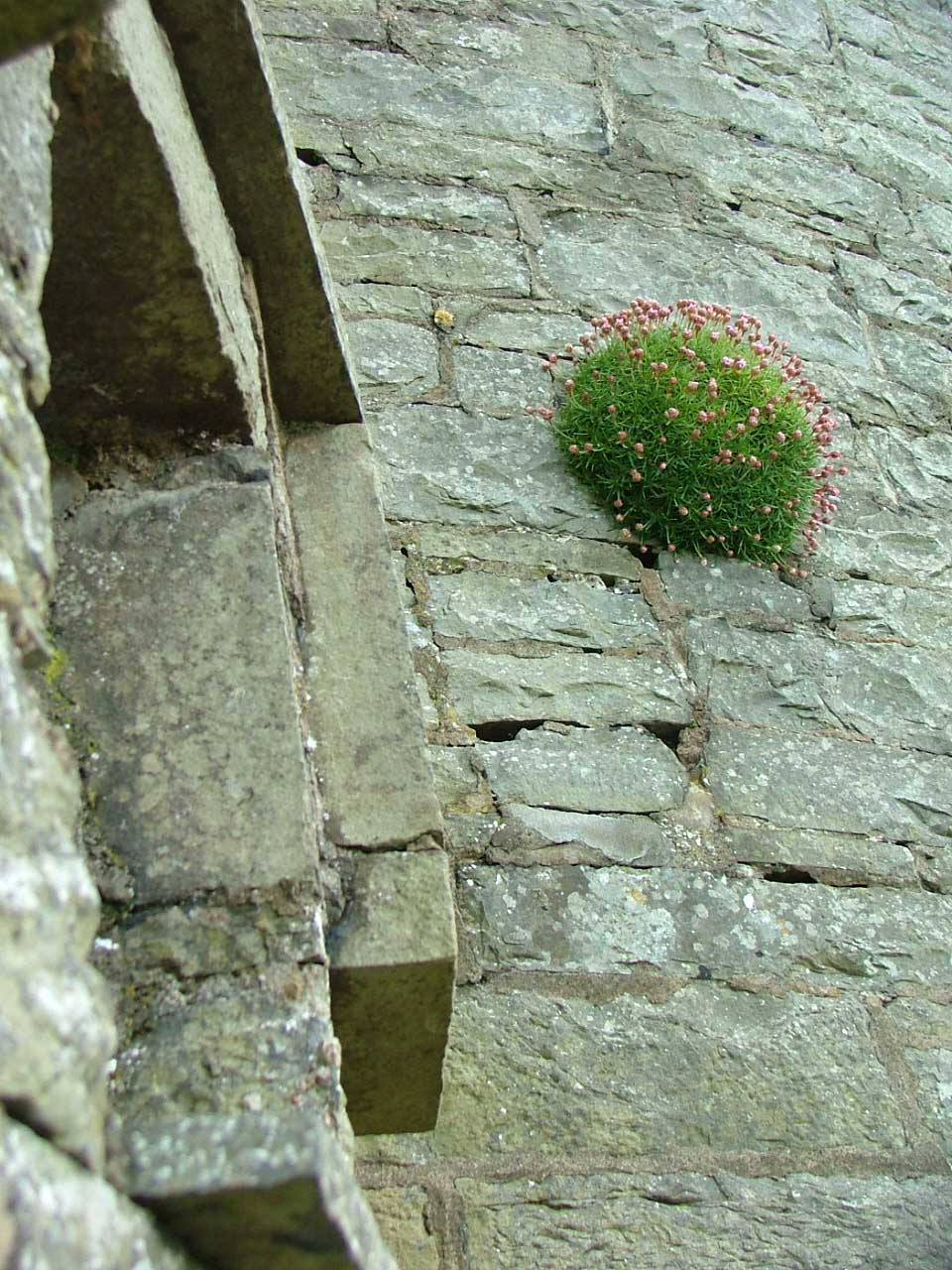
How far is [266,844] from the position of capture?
1.24 metres

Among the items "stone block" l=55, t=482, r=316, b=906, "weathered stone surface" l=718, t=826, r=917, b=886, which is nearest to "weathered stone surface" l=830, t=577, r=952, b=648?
"weathered stone surface" l=718, t=826, r=917, b=886

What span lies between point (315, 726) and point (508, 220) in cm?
273

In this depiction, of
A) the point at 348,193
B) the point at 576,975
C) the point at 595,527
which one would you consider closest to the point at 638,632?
the point at 595,527

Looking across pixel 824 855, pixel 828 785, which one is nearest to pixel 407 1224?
pixel 824 855

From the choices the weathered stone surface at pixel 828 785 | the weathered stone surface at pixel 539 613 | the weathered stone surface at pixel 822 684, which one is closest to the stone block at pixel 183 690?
the weathered stone surface at pixel 539 613

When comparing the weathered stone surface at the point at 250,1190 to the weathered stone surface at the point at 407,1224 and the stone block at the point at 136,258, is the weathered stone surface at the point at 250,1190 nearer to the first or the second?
the stone block at the point at 136,258

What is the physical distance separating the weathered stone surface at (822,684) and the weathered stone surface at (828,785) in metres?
0.06

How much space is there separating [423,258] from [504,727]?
1557 millimetres

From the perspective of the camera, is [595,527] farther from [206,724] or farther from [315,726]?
[206,724]

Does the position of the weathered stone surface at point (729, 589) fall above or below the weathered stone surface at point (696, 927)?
above

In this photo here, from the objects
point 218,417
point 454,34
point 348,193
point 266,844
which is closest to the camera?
point 266,844

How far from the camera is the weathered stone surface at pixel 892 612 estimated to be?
3.40 metres

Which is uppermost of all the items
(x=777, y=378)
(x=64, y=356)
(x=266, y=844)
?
(x=64, y=356)

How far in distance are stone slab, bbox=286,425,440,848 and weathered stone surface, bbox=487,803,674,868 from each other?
99 cm
